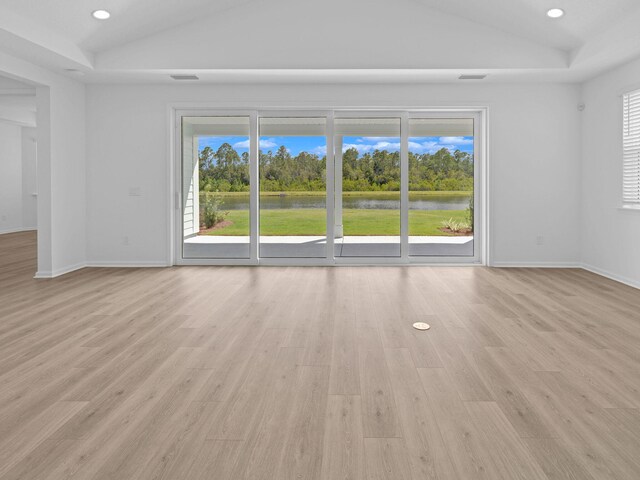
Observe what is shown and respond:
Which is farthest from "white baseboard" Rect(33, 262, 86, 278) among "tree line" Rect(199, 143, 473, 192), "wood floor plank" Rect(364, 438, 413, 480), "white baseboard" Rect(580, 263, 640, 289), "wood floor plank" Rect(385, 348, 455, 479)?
"white baseboard" Rect(580, 263, 640, 289)

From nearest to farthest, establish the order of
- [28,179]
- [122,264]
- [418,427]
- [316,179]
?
[418,427] < [122,264] < [316,179] < [28,179]

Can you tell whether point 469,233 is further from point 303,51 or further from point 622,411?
point 622,411

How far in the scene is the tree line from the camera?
7.22 meters

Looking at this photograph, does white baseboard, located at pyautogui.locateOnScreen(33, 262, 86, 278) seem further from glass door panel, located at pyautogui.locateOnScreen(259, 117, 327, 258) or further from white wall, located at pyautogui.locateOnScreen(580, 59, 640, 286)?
white wall, located at pyautogui.locateOnScreen(580, 59, 640, 286)

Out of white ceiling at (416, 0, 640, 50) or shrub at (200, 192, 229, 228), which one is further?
shrub at (200, 192, 229, 228)

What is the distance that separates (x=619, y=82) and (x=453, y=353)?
14.9 feet

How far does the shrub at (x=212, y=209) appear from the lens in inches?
285

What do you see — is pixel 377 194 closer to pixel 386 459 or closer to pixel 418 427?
pixel 418 427

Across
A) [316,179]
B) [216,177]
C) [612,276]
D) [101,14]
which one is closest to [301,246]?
[316,179]

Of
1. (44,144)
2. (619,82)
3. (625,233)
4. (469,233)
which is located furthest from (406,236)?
(44,144)

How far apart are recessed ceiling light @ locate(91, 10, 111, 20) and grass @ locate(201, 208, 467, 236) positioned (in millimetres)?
2889

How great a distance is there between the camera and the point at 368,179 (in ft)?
23.9

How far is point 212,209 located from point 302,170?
1399mm

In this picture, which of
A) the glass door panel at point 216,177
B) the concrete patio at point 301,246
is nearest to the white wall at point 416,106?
the glass door panel at point 216,177
